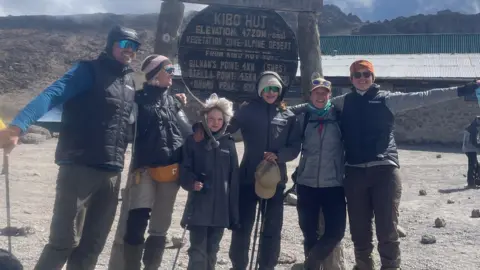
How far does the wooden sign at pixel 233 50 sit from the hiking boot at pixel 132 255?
7.87 ft

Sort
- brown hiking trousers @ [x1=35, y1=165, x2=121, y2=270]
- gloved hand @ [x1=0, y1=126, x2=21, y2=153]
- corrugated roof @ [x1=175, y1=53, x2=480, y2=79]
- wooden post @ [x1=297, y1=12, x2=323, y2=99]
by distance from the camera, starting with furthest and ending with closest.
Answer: corrugated roof @ [x1=175, y1=53, x2=480, y2=79]
wooden post @ [x1=297, y1=12, x2=323, y2=99]
brown hiking trousers @ [x1=35, y1=165, x2=121, y2=270]
gloved hand @ [x1=0, y1=126, x2=21, y2=153]

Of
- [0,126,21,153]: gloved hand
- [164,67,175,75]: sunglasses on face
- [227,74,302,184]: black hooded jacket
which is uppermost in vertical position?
[164,67,175,75]: sunglasses on face

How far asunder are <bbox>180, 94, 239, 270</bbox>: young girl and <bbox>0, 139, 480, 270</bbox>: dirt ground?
125 centimetres

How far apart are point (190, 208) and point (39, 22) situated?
62.8 m

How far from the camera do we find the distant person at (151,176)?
15.7 ft

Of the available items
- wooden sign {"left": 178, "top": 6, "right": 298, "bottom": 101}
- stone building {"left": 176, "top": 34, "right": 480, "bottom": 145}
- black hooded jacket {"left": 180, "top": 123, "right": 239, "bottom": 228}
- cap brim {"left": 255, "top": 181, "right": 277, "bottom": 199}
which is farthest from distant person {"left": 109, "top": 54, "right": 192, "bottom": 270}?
stone building {"left": 176, "top": 34, "right": 480, "bottom": 145}

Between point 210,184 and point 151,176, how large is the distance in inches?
17.5

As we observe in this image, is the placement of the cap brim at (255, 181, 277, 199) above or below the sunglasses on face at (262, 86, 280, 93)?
below

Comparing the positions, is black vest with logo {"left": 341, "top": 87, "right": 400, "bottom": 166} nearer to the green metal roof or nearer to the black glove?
the black glove

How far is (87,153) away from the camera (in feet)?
14.6

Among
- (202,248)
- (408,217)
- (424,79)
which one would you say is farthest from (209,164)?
(424,79)

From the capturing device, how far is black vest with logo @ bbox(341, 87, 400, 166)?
509 centimetres

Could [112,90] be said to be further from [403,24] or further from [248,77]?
[403,24]

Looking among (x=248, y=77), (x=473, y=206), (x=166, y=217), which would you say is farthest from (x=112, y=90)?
(x=473, y=206)
